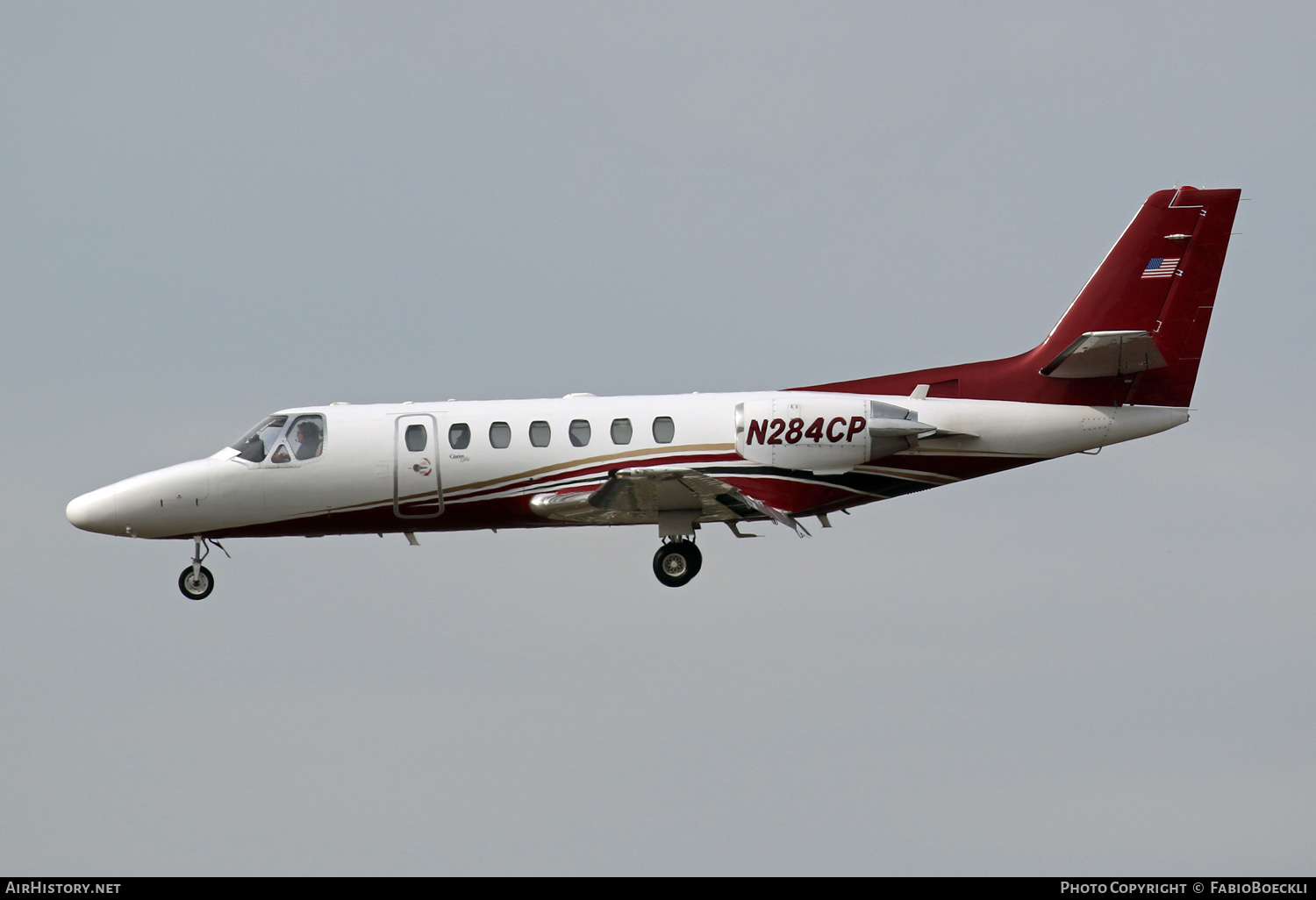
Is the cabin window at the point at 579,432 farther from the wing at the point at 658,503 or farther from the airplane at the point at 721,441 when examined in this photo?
the wing at the point at 658,503

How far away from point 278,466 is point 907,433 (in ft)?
32.6

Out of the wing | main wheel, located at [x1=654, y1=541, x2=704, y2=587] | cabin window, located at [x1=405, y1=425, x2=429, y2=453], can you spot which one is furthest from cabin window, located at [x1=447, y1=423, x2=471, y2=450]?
main wheel, located at [x1=654, y1=541, x2=704, y2=587]

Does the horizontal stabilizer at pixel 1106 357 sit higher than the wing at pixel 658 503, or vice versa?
the horizontal stabilizer at pixel 1106 357

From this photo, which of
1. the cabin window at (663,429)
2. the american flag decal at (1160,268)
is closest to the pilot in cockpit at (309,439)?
the cabin window at (663,429)

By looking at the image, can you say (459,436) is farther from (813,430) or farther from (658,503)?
(813,430)

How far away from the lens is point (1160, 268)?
28.7 m

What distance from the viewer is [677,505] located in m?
27.9

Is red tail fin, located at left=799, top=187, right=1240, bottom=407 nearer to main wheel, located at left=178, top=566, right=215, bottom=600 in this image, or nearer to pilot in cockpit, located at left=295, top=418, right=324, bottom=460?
pilot in cockpit, located at left=295, top=418, right=324, bottom=460

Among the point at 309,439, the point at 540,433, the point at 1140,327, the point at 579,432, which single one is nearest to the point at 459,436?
the point at 540,433

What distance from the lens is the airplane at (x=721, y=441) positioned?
1089 inches

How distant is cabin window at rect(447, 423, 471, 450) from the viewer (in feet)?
92.0

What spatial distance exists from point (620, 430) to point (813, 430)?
9.83ft

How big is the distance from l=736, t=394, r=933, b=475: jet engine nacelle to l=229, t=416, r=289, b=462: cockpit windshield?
7398 mm

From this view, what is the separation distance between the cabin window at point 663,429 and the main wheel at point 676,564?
168 cm
